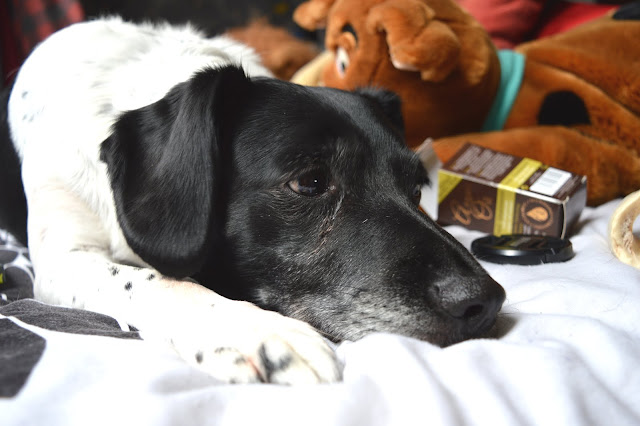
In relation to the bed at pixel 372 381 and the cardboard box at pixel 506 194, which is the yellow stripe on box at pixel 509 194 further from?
the bed at pixel 372 381

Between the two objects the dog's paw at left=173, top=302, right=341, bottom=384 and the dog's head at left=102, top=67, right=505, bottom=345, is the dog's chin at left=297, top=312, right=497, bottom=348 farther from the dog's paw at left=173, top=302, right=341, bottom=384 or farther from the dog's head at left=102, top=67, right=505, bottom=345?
the dog's paw at left=173, top=302, right=341, bottom=384

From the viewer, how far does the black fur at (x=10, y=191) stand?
6.22ft

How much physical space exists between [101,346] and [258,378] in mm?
293

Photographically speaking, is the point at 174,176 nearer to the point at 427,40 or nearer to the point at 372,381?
the point at 372,381

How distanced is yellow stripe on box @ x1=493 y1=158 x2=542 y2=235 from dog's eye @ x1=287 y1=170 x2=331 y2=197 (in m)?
0.84

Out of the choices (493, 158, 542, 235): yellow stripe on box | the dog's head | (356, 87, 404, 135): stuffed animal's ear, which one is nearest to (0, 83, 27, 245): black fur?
the dog's head

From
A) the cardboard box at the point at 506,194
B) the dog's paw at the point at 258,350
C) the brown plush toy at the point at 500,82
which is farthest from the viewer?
the brown plush toy at the point at 500,82

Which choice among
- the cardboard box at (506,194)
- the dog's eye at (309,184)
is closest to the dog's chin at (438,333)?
the dog's eye at (309,184)

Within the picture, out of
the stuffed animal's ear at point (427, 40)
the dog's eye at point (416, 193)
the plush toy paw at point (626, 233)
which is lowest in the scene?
the plush toy paw at point (626, 233)

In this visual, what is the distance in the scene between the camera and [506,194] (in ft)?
6.23

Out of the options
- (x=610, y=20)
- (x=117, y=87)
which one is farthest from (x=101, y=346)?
(x=610, y=20)

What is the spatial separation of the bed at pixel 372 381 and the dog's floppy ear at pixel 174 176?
0.21 meters

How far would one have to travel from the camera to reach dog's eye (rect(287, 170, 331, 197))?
4.32 feet

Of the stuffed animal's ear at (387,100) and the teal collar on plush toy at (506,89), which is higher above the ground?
the stuffed animal's ear at (387,100)
